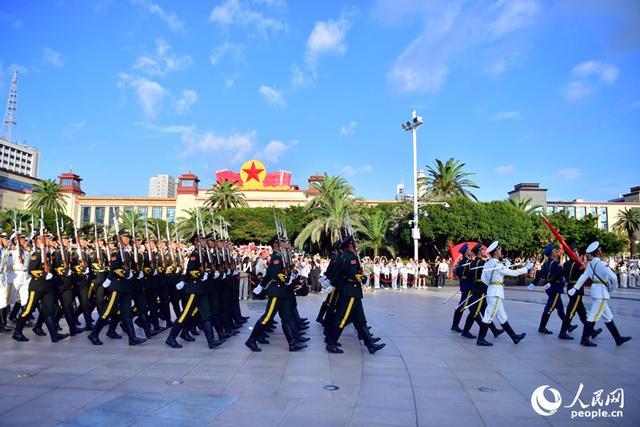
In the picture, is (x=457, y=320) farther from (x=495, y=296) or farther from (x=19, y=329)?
(x=19, y=329)

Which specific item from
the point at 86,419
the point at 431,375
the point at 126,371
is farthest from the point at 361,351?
the point at 86,419

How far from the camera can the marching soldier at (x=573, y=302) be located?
8781 millimetres

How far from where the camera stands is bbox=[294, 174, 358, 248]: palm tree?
115ft

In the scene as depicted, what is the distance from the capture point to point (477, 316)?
29.7 feet

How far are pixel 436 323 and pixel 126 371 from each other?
7.33 m

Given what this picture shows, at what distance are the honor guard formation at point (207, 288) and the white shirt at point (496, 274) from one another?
0.02m

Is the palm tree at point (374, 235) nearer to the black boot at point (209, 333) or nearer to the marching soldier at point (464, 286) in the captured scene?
the marching soldier at point (464, 286)

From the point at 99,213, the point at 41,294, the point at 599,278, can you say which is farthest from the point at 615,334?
the point at 99,213

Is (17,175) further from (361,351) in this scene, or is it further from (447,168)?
(361,351)

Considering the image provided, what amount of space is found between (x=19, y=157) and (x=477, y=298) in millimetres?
159716

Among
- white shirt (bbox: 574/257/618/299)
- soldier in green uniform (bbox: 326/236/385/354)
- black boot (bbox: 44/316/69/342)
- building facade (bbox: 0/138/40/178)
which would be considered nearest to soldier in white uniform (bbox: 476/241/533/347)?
white shirt (bbox: 574/257/618/299)

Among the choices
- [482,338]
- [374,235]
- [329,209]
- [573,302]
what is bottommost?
[482,338]

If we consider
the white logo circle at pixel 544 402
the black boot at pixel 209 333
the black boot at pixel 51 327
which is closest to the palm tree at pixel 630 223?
the white logo circle at pixel 544 402
